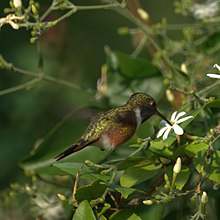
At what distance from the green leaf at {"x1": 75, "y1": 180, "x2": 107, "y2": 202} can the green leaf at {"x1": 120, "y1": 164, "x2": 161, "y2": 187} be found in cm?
8

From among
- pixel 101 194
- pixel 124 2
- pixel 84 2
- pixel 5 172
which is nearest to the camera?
pixel 101 194

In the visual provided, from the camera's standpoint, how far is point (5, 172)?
304 cm

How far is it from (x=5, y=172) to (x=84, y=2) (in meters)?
0.98

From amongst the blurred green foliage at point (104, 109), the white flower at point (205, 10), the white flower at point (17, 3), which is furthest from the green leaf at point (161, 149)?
the white flower at point (205, 10)

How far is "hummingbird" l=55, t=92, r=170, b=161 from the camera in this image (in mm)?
1772

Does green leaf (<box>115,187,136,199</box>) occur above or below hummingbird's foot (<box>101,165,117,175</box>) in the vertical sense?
above

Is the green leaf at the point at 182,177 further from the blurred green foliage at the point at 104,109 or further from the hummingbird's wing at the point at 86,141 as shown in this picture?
the hummingbird's wing at the point at 86,141

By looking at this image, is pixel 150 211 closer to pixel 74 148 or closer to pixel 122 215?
pixel 122 215

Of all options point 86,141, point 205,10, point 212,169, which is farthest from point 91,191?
point 205,10

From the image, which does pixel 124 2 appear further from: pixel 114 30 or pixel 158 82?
pixel 114 30

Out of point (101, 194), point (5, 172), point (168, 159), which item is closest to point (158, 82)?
point (168, 159)

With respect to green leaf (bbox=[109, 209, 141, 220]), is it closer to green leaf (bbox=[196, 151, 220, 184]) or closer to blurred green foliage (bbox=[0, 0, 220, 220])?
blurred green foliage (bbox=[0, 0, 220, 220])

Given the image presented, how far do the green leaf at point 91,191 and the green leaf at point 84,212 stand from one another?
0.03 meters

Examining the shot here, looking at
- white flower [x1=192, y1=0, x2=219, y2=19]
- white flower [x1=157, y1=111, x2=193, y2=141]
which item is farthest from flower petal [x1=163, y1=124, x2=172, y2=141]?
white flower [x1=192, y1=0, x2=219, y2=19]
